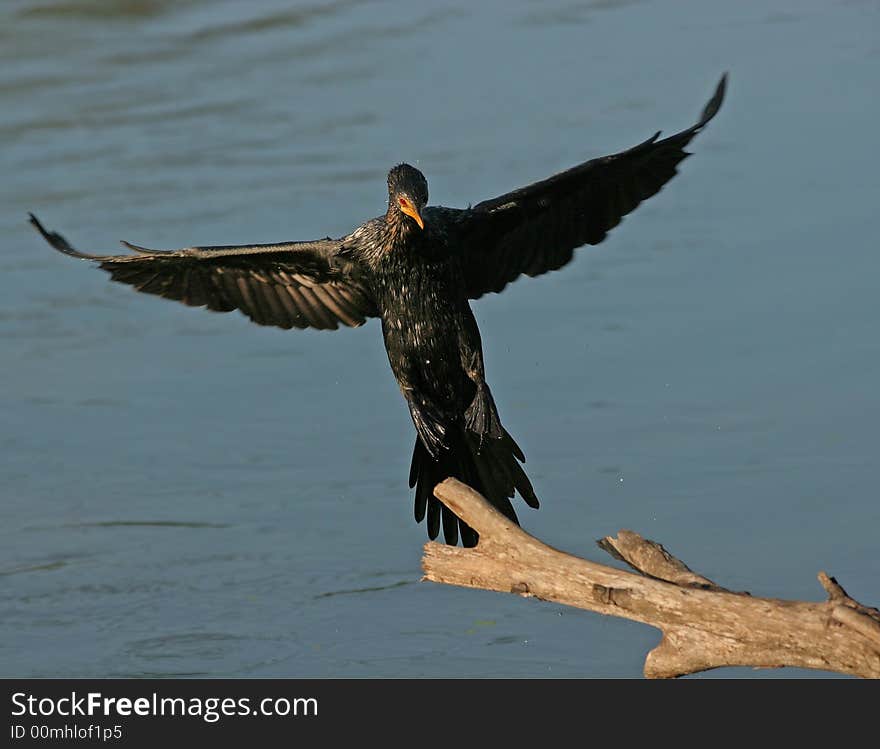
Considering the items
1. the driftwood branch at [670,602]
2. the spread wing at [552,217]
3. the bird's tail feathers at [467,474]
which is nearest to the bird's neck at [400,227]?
the spread wing at [552,217]

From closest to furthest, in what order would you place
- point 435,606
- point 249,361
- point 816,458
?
point 435,606
point 816,458
point 249,361

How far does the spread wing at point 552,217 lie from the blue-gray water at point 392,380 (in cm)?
119

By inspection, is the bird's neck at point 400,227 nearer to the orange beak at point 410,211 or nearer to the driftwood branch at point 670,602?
the orange beak at point 410,211

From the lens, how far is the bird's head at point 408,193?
6.47 metres

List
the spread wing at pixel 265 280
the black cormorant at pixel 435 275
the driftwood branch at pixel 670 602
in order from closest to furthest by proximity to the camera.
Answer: the driftwood branch at pixel 670 602 < the black cormorant at pixel 435 275 < the spread wing at pixel 265 280

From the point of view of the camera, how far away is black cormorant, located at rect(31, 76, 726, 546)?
6684 mm

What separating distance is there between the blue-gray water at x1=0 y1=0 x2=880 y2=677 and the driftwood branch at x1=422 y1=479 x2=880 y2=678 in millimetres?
1432

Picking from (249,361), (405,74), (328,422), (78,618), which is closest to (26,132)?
(405,74)

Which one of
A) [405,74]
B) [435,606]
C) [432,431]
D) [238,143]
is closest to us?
[432,431]

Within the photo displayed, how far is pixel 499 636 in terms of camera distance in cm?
702

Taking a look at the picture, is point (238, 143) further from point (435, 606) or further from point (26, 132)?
point (435, 606)

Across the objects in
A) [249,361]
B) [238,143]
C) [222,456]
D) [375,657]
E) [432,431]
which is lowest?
[375,657]

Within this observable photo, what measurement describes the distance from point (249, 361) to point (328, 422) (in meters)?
0.94

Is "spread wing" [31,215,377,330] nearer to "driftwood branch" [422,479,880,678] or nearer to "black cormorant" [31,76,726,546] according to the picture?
"black cormorant" [31,76,726,546]
